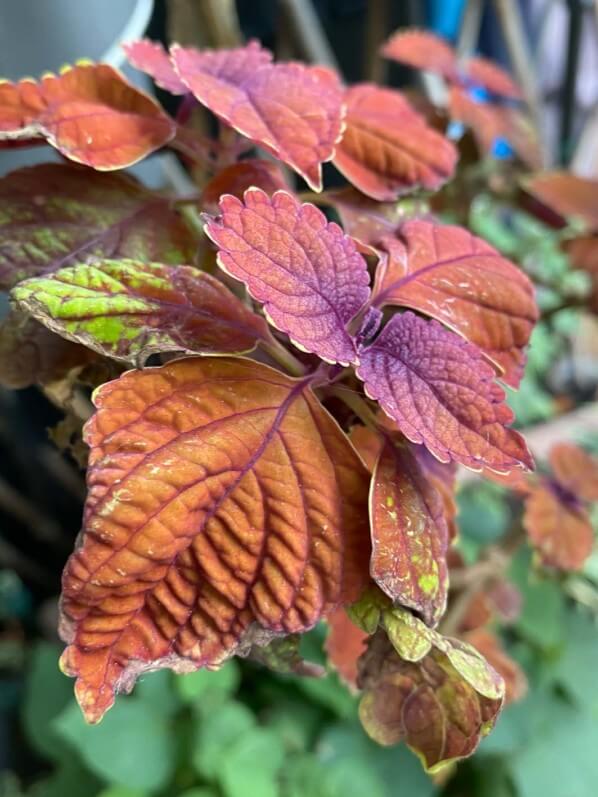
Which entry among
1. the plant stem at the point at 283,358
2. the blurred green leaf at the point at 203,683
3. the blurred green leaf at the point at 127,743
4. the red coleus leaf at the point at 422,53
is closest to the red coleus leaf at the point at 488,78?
the red coleus leaf at the point at 422,53

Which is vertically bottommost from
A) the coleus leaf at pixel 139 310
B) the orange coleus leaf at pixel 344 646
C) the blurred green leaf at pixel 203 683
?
the blurred green leaf at pixel 203 683

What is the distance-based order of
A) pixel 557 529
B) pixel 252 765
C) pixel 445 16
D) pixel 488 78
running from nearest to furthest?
pixel 557 529, pixel 252 765, pixel 488 78, pixel 445 16

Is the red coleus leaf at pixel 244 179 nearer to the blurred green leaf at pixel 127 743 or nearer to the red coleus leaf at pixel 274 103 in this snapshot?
the red coleus leaf at pixel 274 103

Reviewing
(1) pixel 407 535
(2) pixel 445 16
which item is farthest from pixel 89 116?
(2) pixel 445 16

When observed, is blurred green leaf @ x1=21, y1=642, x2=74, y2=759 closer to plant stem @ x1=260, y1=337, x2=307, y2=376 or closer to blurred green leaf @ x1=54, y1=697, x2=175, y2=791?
blurred green leaf @ x1=54, y1=697, x2=175, y2=791

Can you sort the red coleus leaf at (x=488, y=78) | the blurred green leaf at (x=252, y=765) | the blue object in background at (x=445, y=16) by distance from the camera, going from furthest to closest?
the blue object in background at (x=445, y=16)
the red coleus leaf at (x=488, y=78)
the blurred green leaf at (x=252, y=765)

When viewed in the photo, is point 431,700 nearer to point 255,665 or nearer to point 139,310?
point 139,310
